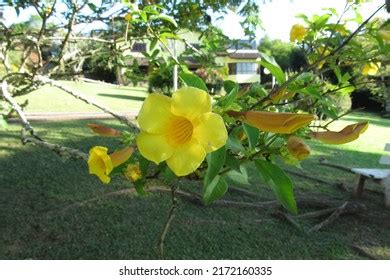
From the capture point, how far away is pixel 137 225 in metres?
3.11

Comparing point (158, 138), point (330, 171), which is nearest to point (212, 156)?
point (158, 138)

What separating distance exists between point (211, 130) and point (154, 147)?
10 cm

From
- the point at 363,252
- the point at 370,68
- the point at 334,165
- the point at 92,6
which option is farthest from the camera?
the point at 334,165

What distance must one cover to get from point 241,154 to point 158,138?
21 centimetres

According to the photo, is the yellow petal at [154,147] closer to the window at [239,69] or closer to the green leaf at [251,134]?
the green leaf at [251,134]

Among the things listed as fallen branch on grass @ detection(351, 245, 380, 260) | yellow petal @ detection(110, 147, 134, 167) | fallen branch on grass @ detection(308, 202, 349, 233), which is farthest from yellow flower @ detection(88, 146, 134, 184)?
fallen branch on grass @ detection(308, 202, 349, 233)

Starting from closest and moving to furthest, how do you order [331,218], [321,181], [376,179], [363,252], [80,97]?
[80,97], [363,252], [331,218], [376,179], [321,181]

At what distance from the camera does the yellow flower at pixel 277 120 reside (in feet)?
2.10

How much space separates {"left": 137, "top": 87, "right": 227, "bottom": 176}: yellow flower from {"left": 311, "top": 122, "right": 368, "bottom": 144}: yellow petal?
28 cm

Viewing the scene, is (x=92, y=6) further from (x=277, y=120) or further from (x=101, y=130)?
(x=277, y=120)

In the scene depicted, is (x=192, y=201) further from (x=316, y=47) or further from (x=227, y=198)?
(x=316, y=47)

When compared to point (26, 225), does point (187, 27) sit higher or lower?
higher

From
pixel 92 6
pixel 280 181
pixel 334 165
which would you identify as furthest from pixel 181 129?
pixel 334 165

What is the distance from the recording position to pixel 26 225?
3.01 meters
